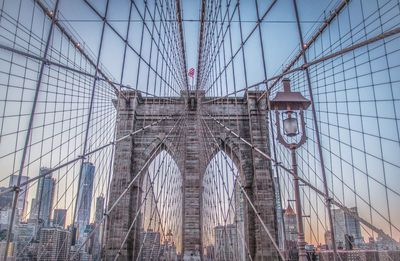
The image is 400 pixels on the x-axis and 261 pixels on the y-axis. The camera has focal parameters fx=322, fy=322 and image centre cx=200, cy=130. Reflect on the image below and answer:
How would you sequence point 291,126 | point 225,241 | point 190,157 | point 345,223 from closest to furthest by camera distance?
point 291,126, point 345,223, point 225,241, point 190,157

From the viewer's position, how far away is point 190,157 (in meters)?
13.3

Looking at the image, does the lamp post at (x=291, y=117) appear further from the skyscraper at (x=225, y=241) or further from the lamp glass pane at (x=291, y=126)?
the skyscraper at (x=225, y=241)

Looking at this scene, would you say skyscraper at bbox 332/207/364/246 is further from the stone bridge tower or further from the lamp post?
the stone bridge tower

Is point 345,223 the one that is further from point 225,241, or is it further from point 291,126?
point 291,126

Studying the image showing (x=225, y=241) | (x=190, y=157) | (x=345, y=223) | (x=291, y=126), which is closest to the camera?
(x=291, y=126)

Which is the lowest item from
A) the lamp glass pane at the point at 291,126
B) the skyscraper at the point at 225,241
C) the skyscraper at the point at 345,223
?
the skyscraper at the point at 225,241

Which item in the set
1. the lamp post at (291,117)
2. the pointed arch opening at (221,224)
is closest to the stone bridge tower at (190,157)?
the pointed arch opening at (221,224)

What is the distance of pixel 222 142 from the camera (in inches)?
543

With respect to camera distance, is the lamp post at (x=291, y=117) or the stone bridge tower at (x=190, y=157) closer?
the lamp post at (x=291, y=117)

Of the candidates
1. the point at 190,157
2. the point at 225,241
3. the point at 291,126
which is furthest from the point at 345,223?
the point at 190,157

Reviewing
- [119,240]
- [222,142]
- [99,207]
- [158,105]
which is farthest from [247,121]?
[99,207]

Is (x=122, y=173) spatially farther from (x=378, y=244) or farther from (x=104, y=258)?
(x=378, y=244)

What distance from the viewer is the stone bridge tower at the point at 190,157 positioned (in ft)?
38.9

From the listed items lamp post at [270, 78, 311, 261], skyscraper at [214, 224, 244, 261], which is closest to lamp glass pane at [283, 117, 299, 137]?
lamp post at [270, 78, 311, 261]
